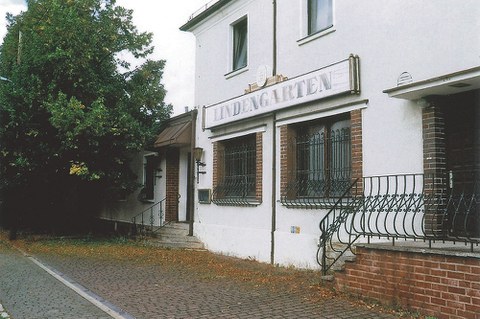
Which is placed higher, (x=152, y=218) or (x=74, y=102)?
(x=74, y=102)

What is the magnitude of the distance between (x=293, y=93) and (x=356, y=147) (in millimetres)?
2119

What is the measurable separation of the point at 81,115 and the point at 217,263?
18.8 feet

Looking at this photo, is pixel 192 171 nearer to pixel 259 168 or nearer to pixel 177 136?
pixel 177 136

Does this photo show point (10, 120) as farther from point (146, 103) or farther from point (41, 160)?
point (146, 103)

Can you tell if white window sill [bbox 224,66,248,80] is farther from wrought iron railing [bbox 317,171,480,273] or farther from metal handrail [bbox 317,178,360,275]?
wrought iron railing [bbox 317,171,480,273]

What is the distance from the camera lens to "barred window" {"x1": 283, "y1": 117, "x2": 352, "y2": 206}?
9320mm

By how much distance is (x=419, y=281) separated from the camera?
580 cm

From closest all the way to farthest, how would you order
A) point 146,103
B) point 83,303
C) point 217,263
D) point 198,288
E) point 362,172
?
point 83,303 → point 198,288 → point 362,172 → point 217,263 → point 146,103

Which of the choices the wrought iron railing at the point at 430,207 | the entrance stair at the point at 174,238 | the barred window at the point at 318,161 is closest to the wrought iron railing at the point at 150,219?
the entrance stair at the point at 174,238

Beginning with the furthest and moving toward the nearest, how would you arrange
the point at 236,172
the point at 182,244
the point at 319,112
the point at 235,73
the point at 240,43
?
1. the point at 182,244
2. the point at 240,43
3. the point at 236,172
4. the point at 235,73
5. the point at 319,112

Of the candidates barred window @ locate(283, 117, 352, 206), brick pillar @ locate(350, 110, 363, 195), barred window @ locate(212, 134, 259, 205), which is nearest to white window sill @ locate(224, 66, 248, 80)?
barred window @ locate(212, 134, 259, 205)

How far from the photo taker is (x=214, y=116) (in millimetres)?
13141

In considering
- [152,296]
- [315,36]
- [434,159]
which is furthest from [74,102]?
[434,159]

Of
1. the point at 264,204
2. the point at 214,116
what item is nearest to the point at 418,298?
the point at 264,204
